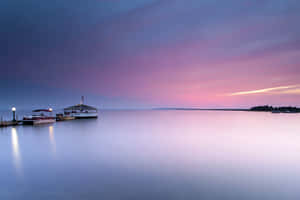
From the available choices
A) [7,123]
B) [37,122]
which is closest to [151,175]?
[7,123]

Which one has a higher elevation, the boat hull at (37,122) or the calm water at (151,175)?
the boat hull at (37,122)

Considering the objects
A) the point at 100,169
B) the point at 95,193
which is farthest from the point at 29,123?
the point at 95,193

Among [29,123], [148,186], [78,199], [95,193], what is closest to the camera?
[78,199]

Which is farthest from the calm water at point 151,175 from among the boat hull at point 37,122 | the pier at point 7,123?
the boat hull at point 37,122

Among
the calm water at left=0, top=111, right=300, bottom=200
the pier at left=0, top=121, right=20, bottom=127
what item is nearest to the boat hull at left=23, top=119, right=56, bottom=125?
the pier at left=0, top=121, right=20, bottom=127

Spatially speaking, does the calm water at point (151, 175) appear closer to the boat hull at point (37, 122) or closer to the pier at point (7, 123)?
the pier at point (7, 123)

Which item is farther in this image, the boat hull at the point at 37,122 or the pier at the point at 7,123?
the boat hull at the point at 37,122

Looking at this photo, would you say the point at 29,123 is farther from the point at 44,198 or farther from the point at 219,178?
the point at 219,178

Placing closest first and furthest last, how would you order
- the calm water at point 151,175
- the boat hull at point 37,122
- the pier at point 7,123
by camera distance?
the calm water at point 151,175, the pier at point 7,123, the boat hull at point 37,122

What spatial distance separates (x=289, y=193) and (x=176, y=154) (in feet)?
18.4

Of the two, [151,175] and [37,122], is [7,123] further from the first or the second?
[151,175]

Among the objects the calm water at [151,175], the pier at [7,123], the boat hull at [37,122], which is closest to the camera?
the calm water at [151,175]

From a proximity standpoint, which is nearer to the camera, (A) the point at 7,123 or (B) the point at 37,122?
(A) the point at 7,123

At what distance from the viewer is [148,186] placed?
5902mm
